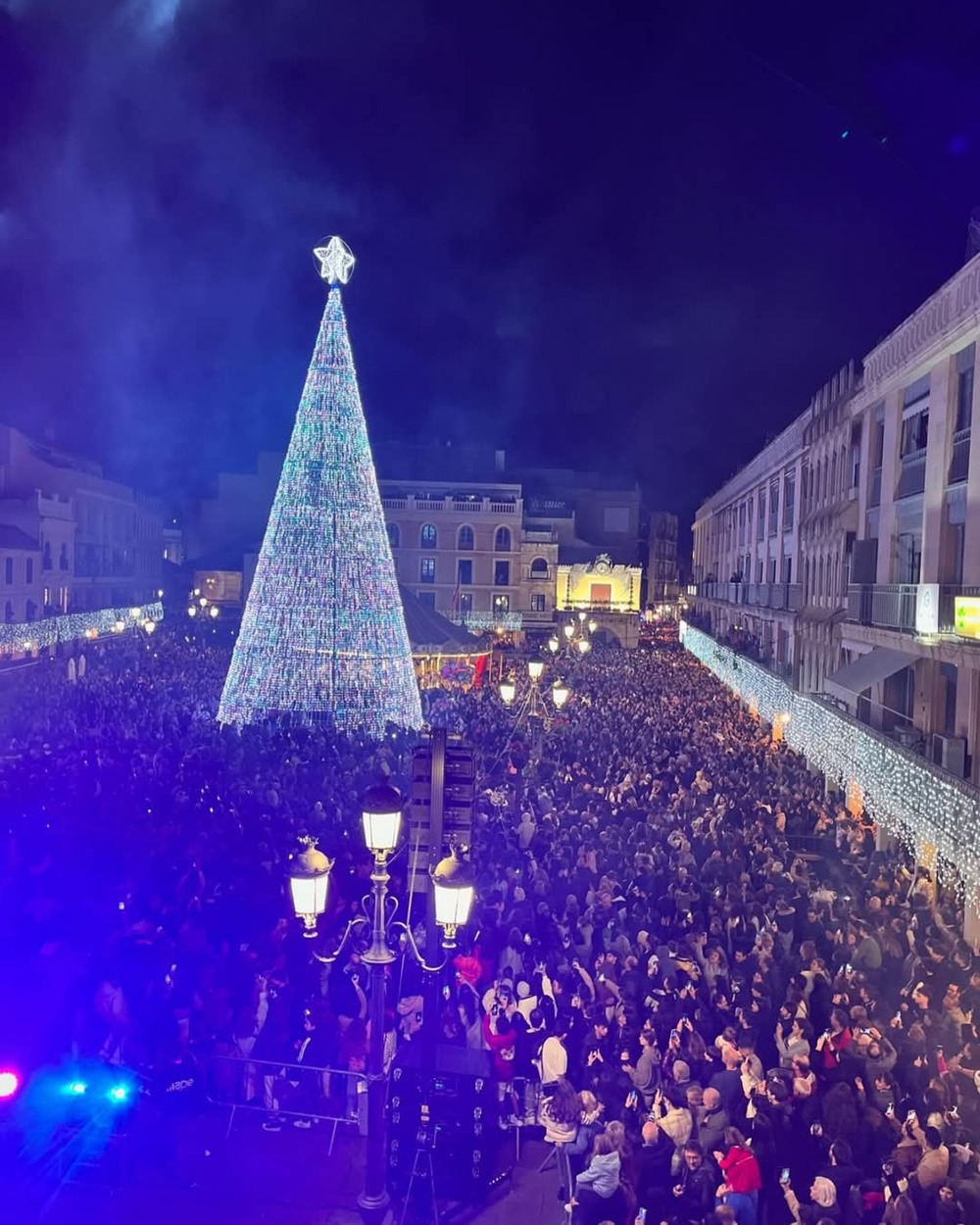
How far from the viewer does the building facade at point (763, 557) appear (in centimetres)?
2819

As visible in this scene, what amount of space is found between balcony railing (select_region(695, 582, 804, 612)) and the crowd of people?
907 centimetres

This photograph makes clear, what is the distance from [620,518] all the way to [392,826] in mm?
69771

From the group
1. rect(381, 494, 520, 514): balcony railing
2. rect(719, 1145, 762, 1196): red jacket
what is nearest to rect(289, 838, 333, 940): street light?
rect(719, 1145, 762, 1196): red jacket

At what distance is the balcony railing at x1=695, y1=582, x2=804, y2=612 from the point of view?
27108mm

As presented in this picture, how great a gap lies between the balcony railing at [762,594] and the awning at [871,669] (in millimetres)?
9899

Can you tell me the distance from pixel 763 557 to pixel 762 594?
284 cm

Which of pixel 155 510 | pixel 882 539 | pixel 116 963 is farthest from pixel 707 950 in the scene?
pixel 155 510

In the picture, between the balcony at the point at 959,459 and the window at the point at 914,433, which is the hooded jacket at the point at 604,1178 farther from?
the window at the point at 914,433

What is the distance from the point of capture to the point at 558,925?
37.0 ft

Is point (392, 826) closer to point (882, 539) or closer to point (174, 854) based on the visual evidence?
point (174, 854)

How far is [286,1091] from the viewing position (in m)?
8.87

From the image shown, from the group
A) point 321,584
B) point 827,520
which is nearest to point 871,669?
point 827,520

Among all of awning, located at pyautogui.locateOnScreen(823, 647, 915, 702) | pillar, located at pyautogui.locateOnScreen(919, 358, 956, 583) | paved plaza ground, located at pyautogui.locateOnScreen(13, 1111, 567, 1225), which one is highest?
pillar, located at pyautogui.locateOnScreen(919, 358, 956, 583)

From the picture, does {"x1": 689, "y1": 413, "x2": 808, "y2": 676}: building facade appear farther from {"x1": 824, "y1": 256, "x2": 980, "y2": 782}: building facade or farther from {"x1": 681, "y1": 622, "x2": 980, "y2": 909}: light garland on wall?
{"x1": 824, "y1": 256, "x2": 980, "y2": 782}: building facade
